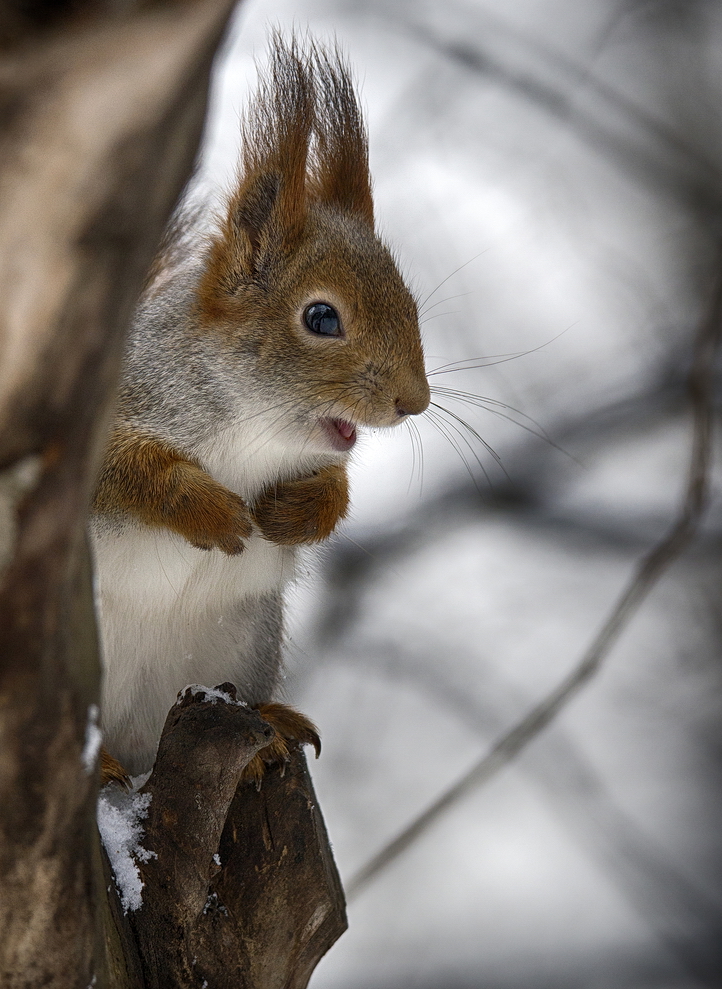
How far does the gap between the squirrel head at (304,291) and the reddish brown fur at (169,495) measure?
0.15 m

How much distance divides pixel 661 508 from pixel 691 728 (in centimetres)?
88

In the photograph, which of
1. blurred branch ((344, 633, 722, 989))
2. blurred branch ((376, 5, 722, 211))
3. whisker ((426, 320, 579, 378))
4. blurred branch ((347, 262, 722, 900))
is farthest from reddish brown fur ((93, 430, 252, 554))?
blurred branch ((344, 633, 722, 989))

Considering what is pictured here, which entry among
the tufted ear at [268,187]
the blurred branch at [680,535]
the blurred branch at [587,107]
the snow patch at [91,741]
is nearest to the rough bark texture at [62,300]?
the snow patch at [91,741]

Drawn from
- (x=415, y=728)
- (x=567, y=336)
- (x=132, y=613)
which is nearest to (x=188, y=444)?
(x=132, y=613)

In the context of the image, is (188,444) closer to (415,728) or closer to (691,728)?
(415,728)

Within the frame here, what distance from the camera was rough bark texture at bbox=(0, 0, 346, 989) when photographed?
53 centimetres

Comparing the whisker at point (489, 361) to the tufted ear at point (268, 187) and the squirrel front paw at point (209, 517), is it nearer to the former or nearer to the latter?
the tufted ear at point (268, 187)

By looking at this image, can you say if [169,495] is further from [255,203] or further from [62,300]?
[62,300]

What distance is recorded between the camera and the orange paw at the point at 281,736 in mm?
1226

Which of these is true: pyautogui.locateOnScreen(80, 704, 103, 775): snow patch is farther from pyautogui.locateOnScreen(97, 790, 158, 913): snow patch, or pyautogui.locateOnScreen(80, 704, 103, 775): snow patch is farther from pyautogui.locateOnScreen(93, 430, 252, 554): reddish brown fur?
pyautogui.locateOnScreen(93, 430, 252, 554): reddish brown fur

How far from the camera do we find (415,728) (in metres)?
3.32

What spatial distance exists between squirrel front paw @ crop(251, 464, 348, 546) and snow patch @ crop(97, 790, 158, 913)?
16.2 inches

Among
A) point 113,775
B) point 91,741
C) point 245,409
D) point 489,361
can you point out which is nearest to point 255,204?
point 245,409

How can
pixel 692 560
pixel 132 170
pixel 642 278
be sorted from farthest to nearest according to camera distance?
pixel 692 560 < pixel 642 278 < pixel 132 170
